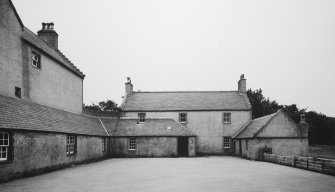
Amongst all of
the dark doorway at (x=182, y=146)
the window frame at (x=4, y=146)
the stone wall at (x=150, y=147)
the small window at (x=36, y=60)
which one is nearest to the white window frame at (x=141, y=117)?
the stone wall at (x=150, y=147)

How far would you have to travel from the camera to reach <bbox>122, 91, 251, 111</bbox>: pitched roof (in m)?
40.5

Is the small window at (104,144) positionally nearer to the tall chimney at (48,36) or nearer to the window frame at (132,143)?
the window frame at (132,143)

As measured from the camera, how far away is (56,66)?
1019 inches

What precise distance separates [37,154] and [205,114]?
84.3 feet

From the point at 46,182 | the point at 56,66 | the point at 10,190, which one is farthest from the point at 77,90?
the point at 10,190

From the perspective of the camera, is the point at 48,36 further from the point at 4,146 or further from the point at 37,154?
the point at 4,146

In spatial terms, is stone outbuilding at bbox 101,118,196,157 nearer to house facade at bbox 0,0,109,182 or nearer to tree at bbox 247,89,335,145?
house facade at bbox 0,0,109,182

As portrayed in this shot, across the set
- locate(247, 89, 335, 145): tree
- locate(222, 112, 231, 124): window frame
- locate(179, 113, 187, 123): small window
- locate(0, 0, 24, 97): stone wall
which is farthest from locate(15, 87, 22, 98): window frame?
locate(247, 89, 335, 145): tree

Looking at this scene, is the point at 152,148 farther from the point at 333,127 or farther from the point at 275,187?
the point at 333,127

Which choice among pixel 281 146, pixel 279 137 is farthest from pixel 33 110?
pixel 281 146

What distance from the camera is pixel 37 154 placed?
18.5m

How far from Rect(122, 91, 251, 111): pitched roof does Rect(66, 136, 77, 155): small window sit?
51.5 feet

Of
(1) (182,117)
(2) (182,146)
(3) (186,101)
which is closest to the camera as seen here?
(2) (182,146)

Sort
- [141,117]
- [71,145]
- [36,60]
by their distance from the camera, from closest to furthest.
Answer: [36,60], [71,145], [141,117]
